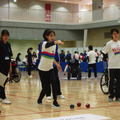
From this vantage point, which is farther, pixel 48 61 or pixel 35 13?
pixel 35 13

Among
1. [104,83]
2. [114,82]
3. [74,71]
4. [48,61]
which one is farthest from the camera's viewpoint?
[74,71]

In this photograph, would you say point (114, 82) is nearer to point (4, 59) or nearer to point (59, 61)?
point (4, 59)

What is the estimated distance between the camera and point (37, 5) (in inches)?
1448

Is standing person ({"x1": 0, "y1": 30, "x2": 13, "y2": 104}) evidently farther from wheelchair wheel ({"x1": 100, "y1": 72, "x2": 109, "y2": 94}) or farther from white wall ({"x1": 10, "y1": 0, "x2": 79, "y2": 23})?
white wall ({"x1": 10, "y1": 0, "x2": 79, "y2": 23})

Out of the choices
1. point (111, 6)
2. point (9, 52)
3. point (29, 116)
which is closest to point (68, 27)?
point (111, 6)

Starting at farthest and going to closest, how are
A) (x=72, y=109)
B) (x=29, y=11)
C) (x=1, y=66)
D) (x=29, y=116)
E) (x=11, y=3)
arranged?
(x=11, y=3) < (x=29, y=11) < (x=1, y=66) < (x=72, y=109) < (x=29, y=116)

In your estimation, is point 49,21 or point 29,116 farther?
point 49,21

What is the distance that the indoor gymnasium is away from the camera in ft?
22.4

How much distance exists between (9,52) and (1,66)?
45 centimetres

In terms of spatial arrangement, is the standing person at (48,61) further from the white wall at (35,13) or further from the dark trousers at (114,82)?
the white wall at (35,13)

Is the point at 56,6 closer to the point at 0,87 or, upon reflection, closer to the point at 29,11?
the point at 29,11

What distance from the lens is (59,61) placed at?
19.7 meters

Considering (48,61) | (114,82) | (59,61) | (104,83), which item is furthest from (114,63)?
(59,61)

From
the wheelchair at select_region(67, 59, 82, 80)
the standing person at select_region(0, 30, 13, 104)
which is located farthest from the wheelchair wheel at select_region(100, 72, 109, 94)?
the wheelchair at select_region(67, 59, 82, 80)
